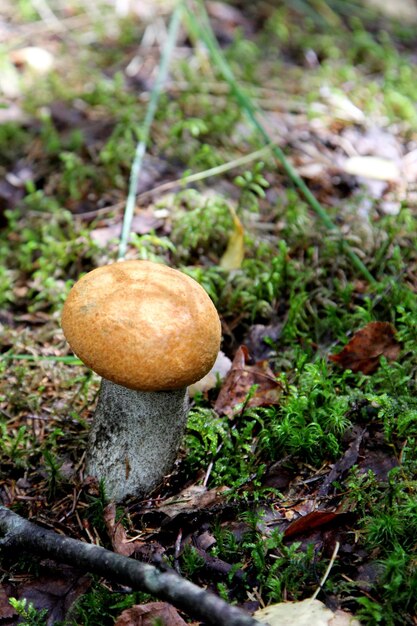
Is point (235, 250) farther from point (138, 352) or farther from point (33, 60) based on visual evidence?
point (33, 60)

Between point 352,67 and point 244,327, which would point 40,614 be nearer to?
point 244,327

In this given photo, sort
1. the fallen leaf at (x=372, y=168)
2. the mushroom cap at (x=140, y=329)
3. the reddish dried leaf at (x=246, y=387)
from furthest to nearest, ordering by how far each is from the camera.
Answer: the fallen leaf at (x=372, y=168) → the reddish dried leaf at (x=246, y=387) → the mushroom cap at (x=140, y=329)

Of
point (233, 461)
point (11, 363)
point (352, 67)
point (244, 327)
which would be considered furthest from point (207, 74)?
point (233, 461)

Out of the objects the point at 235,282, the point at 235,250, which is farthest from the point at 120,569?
the point at 235,250

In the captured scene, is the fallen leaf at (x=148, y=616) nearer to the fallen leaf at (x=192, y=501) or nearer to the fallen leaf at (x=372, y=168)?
the fallen leaf at (x=192, y=501)

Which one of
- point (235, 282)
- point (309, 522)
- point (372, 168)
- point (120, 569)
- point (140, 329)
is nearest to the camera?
point (120, 569)

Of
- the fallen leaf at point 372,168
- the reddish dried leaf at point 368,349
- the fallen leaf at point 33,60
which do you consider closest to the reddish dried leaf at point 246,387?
the reddish dried leaf at point 368,349

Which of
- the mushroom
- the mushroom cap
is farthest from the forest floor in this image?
the mushroom cap
